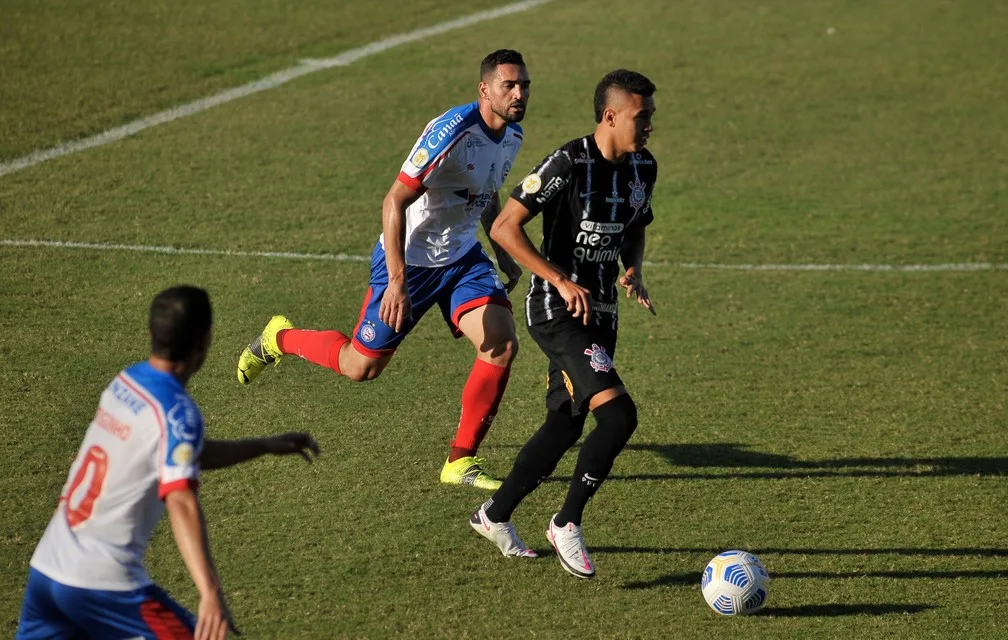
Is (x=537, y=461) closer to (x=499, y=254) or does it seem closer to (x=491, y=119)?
(x=499, y=254)

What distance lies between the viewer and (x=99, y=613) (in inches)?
173

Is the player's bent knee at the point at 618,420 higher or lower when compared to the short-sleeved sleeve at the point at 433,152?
lower

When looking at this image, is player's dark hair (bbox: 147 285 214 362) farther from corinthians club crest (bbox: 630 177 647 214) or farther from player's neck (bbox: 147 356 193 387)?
corinthians club crest (bbox: 630 177 647 214)

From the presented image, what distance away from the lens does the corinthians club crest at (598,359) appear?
21.5 ft

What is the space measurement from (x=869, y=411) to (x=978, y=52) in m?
12.0

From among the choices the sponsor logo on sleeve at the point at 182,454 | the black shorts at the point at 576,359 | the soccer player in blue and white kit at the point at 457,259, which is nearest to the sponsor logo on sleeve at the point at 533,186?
the black shorts at the point at 576,359

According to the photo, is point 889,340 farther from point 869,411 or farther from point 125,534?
point 125,534

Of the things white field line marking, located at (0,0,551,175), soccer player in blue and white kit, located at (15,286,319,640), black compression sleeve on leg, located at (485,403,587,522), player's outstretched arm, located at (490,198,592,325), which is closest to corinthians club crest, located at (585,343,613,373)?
player's outstretched arm, located at (490,198,592,325)

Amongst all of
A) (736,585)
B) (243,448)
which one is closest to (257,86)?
(736,585)

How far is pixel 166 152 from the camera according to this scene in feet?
45.3

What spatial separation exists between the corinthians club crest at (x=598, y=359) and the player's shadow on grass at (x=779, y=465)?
4.39ft

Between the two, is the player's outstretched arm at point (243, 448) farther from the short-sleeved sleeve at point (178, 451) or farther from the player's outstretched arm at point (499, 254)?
the player's outstretched arm at point (499, 254)

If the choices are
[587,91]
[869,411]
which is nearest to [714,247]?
[869,411]

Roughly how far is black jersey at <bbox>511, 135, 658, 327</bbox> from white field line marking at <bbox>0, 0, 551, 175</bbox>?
7978 mm
